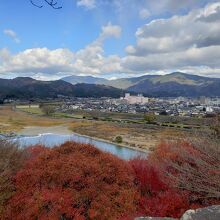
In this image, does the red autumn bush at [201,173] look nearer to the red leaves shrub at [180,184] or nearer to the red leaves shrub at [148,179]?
the red leaves shrub at [180,184]

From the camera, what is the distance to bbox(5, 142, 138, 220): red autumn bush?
2105cm

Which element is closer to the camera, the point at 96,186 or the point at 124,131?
the point at 96,186

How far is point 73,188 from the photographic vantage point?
2270 centimetres

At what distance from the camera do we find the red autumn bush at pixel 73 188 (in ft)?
69.0

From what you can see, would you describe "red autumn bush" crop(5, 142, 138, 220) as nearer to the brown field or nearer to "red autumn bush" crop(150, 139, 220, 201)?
"red autumn bush" crop(150, 139, 220, 201)

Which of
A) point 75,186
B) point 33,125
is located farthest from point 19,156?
point 33,125

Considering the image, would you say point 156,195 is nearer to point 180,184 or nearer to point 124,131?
point 180,184

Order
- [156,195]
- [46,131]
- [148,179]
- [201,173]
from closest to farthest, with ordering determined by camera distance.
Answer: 1. [201,173]
2. [156,195]
3. [148,179]
4. [46,131]

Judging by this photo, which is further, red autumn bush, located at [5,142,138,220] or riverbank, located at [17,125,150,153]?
riverbank, located at [17,125,150,153]

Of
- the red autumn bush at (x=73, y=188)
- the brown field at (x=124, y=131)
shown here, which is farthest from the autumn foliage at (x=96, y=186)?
the brown field at (x=124, y=131)

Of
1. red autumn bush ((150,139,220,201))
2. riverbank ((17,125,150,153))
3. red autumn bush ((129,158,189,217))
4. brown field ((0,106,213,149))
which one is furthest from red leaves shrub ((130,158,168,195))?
riverbank ((17,125,150,153))

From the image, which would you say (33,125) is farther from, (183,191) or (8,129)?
(183,191)

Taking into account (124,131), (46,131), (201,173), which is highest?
(201,173)

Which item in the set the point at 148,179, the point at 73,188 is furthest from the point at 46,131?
the point at 73,188
